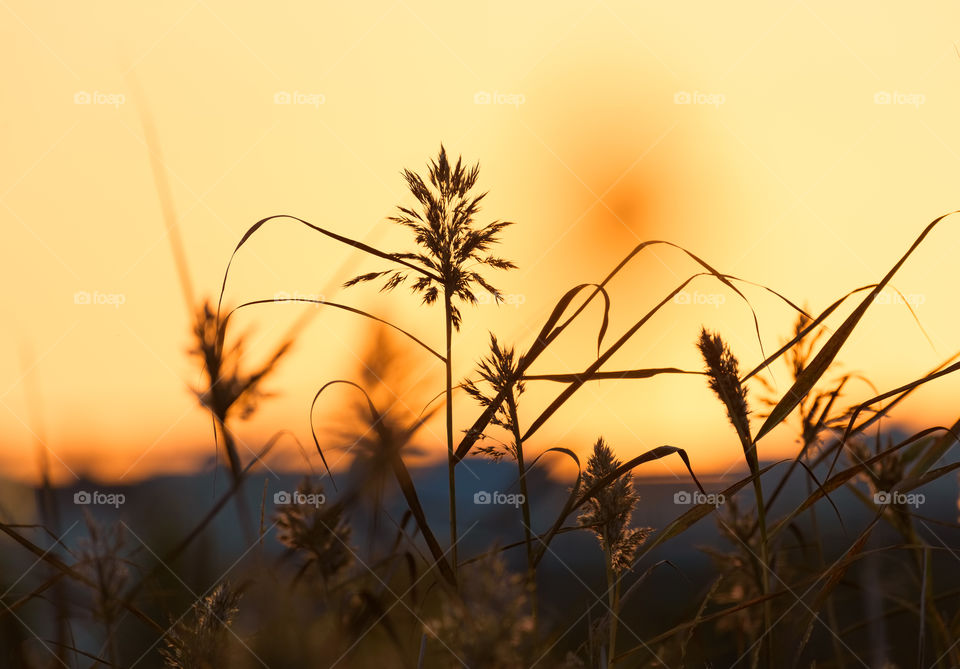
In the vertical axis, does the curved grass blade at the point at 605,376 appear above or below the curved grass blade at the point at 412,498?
above

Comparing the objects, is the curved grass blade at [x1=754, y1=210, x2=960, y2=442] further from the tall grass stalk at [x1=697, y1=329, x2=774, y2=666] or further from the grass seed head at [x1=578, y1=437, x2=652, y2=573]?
the grass seed head at [x1=578, y1=437, x2=652, y2=573]

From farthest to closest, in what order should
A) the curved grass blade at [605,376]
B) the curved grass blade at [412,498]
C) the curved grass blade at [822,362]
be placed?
the curved grass blade at [605,376], the curved grass blade at [822,362], the curved grass blade at [412,498]

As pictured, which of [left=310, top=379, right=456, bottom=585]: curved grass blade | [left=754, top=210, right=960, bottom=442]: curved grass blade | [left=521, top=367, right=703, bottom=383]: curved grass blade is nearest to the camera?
[left=310, top=379, right=456, bottom=585]: curved grass blade

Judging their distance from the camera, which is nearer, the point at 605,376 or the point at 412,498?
the point at 412,498

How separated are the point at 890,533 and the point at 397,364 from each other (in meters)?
1.33

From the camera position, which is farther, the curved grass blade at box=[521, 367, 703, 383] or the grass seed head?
the curved grass blade at box=[521, 367, 703, 383]

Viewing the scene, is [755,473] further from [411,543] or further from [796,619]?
[411,543]

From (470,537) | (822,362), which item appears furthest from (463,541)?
(822,362)

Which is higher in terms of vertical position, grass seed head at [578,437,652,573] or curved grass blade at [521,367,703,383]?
curved grass blade at [521,367,703,383]

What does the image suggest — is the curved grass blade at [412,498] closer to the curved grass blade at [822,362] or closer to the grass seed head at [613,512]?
the grass seed head at [613,512]

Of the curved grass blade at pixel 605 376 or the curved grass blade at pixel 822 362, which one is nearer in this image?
the curved grass blade at pixel 822 362

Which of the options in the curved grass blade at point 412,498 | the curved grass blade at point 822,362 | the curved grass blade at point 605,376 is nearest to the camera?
the curved grass blade at point 412,498

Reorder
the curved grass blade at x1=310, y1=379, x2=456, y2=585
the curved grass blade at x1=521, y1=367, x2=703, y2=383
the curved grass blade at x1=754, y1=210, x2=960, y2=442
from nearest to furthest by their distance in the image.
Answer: the curved grass blade at x1=310, y1=379, x2=456, y2=585 < the curved grass blade at x1=754, y1=210, x2=960, y2=442 < the curved grass blade at x1=521, y1=367, x2=703, y2=383

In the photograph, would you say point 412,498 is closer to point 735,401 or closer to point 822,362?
point 735,401
